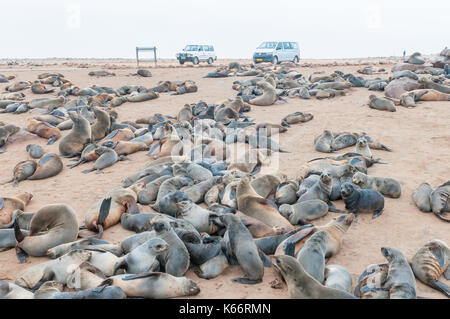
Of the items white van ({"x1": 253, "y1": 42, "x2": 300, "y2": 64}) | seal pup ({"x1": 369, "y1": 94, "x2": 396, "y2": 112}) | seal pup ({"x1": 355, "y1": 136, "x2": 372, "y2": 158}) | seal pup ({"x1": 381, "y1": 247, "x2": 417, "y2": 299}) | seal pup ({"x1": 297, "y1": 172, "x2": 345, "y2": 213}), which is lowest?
seal pup ({"x1": 381, "y1": 247, "x2": 417, "y2": 299})

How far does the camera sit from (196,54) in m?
25.3

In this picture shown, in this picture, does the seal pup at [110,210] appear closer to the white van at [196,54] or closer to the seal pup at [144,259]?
the seal pup at [144,259]

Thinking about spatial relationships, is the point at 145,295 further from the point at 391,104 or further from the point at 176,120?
the point at 391,104

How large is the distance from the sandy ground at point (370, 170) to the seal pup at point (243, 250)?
9 cm

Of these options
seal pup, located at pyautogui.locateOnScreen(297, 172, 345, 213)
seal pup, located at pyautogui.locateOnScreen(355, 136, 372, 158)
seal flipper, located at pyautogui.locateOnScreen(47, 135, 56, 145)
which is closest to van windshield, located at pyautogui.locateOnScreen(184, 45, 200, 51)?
seal flipper, located at pyautogui.locateOnScreen(47, 135, 56, 145)

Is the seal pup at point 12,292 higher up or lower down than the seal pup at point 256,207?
lower down

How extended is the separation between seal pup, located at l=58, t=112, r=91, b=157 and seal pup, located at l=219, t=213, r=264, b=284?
15.2 ft

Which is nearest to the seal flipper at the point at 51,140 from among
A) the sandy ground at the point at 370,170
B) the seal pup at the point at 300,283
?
the sandy ground at the point at 370,170

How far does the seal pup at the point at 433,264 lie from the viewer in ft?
10.4

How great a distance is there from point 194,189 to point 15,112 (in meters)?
8.13

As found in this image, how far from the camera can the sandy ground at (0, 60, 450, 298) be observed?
361 centimetres

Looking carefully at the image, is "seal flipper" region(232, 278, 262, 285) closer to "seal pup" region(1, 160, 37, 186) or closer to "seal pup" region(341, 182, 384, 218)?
"seal pup" region(341, 182, 384, 218)

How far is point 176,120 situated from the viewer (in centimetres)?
943

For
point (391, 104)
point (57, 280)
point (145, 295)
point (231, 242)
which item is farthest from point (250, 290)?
point (391, 104)
